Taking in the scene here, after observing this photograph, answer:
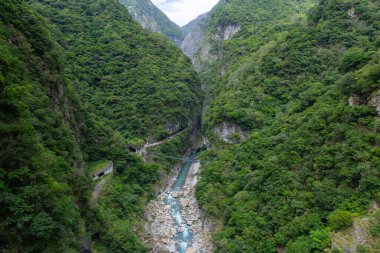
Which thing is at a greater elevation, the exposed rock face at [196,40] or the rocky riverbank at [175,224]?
the exposed rock face at [196,40]

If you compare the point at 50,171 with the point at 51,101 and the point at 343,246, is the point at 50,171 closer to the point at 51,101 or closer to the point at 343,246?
the point at 51,101

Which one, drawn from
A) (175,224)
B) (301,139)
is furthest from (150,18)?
(301,139)

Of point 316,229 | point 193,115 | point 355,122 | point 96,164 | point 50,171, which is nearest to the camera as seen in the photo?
point 50,171

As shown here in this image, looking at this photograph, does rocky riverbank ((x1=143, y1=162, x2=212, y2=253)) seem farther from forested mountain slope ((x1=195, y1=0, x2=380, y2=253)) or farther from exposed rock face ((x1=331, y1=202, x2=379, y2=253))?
exposed rock face ((x1=331, y1=202, x2=379, y2=253))

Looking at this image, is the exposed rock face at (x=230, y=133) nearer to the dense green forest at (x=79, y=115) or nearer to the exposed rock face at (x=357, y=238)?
the dense green forest at (x=79, y=115)

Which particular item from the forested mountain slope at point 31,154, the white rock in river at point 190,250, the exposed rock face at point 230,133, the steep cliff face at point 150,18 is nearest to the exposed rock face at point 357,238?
the white rock in river at point 190,250

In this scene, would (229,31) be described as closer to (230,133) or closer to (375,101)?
(230,133)

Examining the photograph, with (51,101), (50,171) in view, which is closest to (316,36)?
(51,101)
